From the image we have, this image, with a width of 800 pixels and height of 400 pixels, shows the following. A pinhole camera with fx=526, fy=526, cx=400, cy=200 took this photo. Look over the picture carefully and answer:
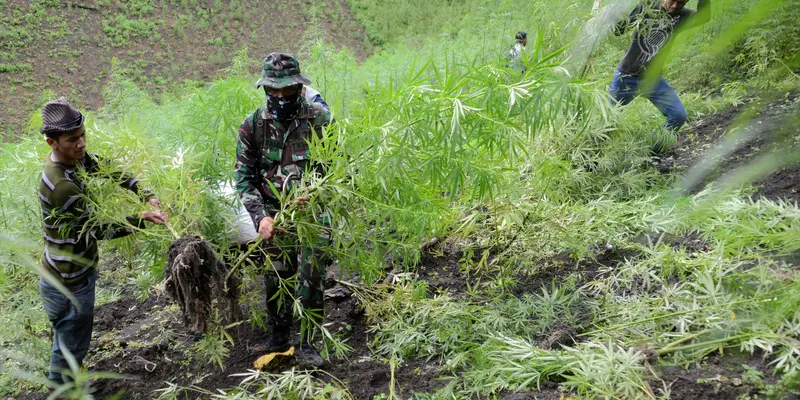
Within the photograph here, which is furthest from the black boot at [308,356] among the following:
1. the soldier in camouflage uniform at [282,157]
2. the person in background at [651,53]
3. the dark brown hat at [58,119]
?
the person in background at [651,53]

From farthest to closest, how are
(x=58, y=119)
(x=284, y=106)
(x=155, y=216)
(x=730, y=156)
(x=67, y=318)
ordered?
(x=284, y=106) → (x=67, y=318) → (x=155, y=216) → (x=58, y=119) → (x=730, y=156)

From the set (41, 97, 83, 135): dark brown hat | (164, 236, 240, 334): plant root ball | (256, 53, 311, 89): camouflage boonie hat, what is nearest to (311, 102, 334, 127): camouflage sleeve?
(256, 53, 311, 89): camouflage boonie hat

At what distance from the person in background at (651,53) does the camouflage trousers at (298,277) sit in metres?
2.04

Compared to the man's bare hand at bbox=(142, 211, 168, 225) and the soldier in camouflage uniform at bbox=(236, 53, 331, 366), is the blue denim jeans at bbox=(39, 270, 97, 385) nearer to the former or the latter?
the man's bare hand at bbox=(142, 211, 168, 225)

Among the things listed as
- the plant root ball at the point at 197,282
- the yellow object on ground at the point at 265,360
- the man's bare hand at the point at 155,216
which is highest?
the man's bare hand at the point at 155,216

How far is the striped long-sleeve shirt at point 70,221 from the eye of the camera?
8.10ft

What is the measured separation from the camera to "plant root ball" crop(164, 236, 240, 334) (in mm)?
2332

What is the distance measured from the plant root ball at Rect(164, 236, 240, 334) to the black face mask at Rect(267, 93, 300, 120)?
2.66 feet

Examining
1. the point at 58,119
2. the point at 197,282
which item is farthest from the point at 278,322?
the point at 58,119

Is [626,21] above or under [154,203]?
above

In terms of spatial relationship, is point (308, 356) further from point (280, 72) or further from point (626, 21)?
point (626, 21)

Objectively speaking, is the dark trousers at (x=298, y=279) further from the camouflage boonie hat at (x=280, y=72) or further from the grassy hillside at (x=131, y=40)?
the grassy hillside at (x=131, y=40)

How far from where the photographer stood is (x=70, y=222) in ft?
8.41

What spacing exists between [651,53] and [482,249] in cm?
172
